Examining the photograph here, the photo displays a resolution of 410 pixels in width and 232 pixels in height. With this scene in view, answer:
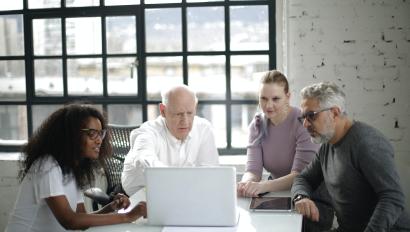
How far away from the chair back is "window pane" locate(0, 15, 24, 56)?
1.41 m

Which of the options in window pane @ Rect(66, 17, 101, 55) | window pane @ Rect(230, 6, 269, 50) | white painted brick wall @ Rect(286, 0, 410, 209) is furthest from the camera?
window pane @ Rect(66, 17, 101, 55)

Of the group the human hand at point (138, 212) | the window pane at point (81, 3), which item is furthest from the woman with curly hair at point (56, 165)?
the window pane at point (81, 3)

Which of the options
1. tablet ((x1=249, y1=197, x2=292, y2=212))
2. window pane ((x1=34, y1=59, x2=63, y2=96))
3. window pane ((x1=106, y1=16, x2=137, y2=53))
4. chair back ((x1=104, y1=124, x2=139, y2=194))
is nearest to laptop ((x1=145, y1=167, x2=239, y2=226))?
tablet ((x1=249, y1=197, x2=292, y2=212))

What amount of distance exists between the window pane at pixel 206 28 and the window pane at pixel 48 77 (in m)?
1.08

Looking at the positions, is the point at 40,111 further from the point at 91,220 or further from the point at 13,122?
the point at 91,220

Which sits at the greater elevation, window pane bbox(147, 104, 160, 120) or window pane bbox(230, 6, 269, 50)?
window pane bbox(230, 6, 269, 50)

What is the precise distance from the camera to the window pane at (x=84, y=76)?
14.4 ft

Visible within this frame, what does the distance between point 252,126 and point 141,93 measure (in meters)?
1.41

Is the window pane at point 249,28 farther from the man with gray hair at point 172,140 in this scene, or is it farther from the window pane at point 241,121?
the man with gray hair at point 172,140

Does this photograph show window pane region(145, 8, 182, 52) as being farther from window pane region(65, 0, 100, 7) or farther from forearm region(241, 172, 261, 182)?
forearm region(241, 172, 261, 182)

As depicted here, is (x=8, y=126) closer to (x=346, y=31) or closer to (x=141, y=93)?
(x=141, y=93)

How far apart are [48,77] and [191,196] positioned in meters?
2.77

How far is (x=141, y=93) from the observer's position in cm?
431

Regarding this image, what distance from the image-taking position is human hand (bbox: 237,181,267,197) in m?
2.67
